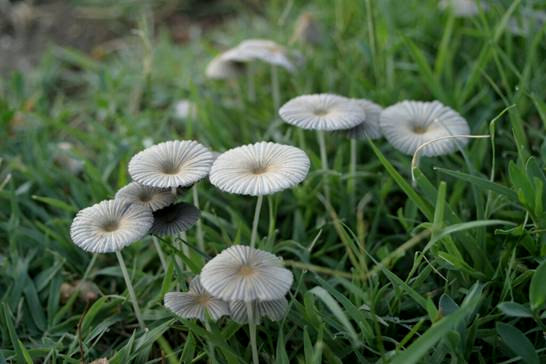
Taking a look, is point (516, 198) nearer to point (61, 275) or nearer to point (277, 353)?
point (277, 353)

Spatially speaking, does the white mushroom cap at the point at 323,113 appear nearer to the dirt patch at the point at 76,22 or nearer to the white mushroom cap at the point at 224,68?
the white mushroom cap at the point at 224,68

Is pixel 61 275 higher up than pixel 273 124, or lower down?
lower down

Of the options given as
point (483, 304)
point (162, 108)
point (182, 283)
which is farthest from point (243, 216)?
point (162, 108)

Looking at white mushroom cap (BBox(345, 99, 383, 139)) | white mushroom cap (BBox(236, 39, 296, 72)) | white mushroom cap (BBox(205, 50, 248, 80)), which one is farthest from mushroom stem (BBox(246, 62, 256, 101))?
white mushroom cap (BBox(345, 99, 383, 139))

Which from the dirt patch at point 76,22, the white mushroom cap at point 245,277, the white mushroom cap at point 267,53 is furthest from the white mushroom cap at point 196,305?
Result: the dirt patch at point 76,22

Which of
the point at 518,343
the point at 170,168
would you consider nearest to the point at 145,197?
the point at 170,168

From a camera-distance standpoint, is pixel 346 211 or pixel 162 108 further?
pixel 162 108

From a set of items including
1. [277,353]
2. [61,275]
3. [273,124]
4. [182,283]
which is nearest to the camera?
[277,353]

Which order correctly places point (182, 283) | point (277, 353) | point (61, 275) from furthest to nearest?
point (61, 275) → point (182, 283) → point (277, 353)
